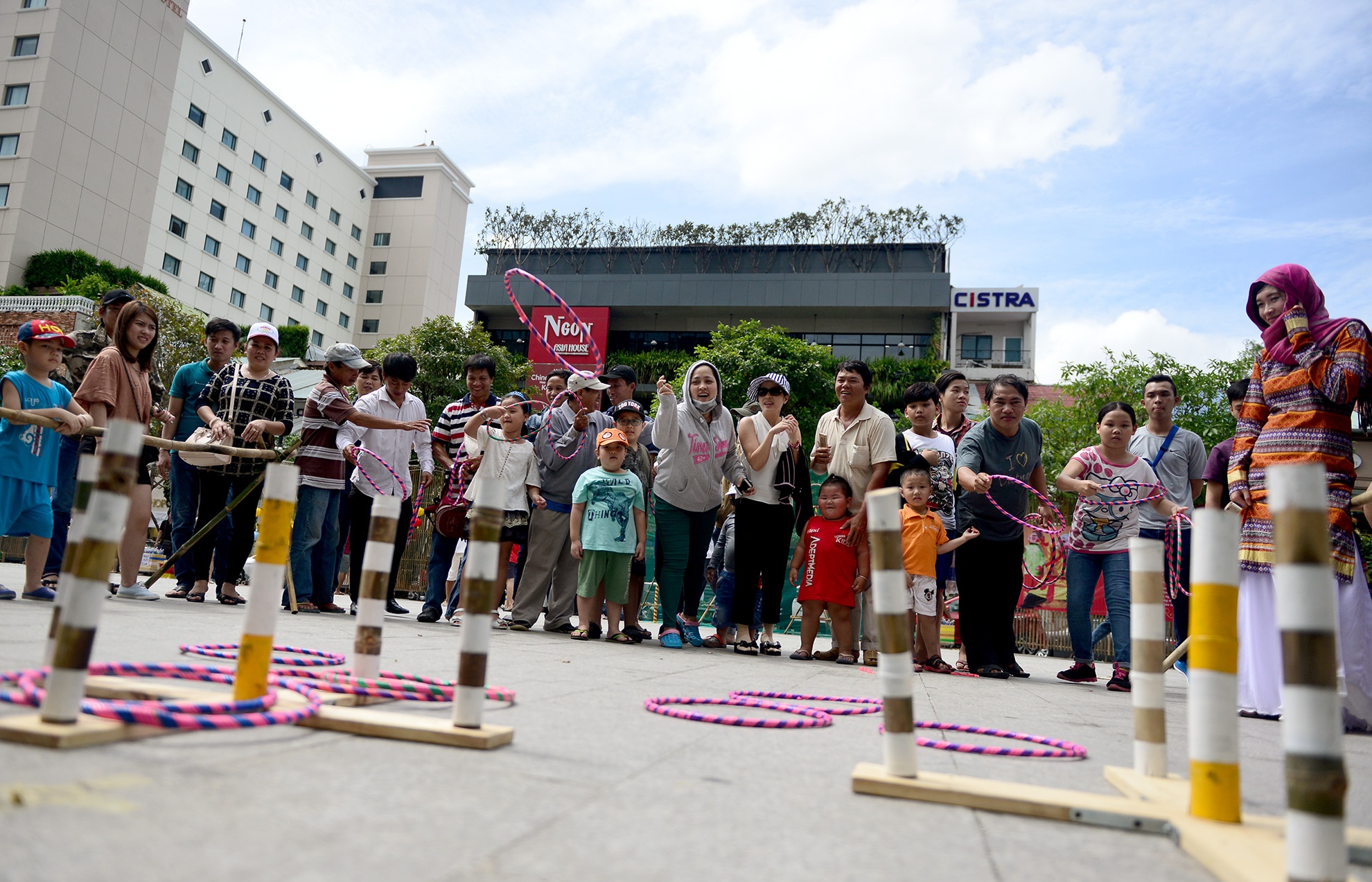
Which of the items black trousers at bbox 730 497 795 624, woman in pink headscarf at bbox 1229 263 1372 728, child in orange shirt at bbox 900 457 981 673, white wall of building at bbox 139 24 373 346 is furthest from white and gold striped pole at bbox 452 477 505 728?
white wall of building at bbox 139 24 373 346

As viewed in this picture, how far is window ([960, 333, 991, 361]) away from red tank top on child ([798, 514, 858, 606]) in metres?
54.1

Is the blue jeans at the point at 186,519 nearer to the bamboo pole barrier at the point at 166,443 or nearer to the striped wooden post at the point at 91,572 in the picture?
the bamboo pole barrier at the point at 166,443

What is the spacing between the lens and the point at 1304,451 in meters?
5.21

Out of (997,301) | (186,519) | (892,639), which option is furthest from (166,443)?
(997,301)

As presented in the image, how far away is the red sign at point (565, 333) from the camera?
57781 millimetres

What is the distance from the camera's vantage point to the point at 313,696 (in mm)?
2863

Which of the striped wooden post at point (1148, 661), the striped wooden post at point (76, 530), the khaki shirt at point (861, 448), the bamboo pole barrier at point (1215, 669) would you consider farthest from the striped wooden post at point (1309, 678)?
the khaki shirt at point (861, 448)

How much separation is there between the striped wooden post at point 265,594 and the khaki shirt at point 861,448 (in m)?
5.23

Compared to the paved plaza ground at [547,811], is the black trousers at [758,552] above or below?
above

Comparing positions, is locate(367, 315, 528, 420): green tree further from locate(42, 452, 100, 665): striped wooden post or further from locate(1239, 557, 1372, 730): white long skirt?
locate(42, 452, 100, 665): striped wooden post

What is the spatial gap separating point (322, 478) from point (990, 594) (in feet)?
18.3

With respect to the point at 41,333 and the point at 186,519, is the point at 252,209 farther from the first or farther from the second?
the point at 41,333

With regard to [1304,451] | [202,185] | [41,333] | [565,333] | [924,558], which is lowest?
[924,558]

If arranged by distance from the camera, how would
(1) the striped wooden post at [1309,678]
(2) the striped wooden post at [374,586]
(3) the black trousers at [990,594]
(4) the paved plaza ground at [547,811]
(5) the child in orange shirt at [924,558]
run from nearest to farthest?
(4) the paved plaza ground at [547,811], (1) the striped wooden post at [1309,678], (2) the striped wooden post at [374,586], (3) the black trousers at [990,594], (5) the child in orange shirt at [924,558]
